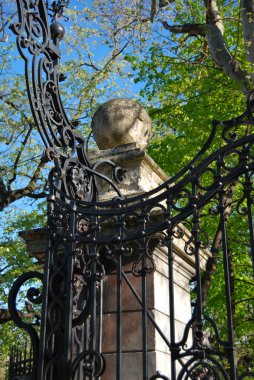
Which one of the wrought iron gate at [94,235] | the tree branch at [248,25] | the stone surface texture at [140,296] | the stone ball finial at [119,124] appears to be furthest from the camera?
the tree branch at [248,25]

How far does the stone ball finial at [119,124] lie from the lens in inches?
178

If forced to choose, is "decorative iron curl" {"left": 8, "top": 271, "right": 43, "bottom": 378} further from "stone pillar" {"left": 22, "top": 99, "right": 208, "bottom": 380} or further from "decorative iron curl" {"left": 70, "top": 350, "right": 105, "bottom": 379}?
"stone pillar" {"left": 22, "top": 99, "right": 208, "bottom": 380}

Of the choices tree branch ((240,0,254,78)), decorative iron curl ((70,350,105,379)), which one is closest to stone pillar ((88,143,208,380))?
decorative iron curl ((70,350,105,379))

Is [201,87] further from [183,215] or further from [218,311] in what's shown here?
[183,215]

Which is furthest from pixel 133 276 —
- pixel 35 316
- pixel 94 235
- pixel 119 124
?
pixel 119 124

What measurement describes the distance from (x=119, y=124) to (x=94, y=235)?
141cm

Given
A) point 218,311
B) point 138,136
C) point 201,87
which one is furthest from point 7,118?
point 138,136

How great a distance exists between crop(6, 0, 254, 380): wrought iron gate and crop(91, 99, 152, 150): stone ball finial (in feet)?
1.36

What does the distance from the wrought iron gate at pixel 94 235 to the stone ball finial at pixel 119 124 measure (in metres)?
0.41

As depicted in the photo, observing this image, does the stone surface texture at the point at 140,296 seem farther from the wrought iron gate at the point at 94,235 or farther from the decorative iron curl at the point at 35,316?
the decorative iron curl at the point at 35,316

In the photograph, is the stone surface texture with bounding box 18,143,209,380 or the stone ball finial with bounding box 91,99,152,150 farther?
the stone ball finial with bounding box 91,99,152,150

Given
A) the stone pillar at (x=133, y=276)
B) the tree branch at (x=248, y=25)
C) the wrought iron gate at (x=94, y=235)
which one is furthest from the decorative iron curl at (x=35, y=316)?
the tree branch at (x=248, y=25)

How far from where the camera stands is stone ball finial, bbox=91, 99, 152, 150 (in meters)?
4.52

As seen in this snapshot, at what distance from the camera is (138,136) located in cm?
461
